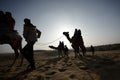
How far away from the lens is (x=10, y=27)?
7195 millimetres

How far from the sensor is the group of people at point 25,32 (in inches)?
251

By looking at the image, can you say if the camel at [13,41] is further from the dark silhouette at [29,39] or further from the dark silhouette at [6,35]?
the dark silhouette at [29,39]

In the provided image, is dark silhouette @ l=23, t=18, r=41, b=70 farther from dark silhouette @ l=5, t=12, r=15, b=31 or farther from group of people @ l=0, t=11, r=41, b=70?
dark silhouette @ l=5, t=12, r=15, b=31

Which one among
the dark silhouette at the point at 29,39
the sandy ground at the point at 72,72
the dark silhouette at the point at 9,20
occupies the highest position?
the dark silhouette at the point at 9,20

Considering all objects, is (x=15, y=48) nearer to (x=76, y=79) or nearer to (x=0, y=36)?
(x=0, y=36)

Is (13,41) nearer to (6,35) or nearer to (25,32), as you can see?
(6,35)

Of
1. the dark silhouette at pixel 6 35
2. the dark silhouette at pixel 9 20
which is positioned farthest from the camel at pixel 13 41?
the dark silhouette at pixel 9 20

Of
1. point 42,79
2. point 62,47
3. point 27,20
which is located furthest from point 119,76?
point 62,47

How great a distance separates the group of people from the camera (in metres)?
6.37

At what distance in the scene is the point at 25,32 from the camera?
6582 millimetres

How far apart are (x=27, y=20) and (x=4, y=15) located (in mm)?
1251

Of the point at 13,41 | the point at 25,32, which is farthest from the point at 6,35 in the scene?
the point at 25,32

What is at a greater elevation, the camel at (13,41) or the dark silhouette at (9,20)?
the dark silhouette at (9,20)

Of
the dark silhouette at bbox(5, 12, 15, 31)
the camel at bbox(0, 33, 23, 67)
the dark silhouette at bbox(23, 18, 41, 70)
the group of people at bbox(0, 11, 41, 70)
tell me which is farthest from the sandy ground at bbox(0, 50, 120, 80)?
the dark silhouette at bbox(5, 12, 15, 31)
